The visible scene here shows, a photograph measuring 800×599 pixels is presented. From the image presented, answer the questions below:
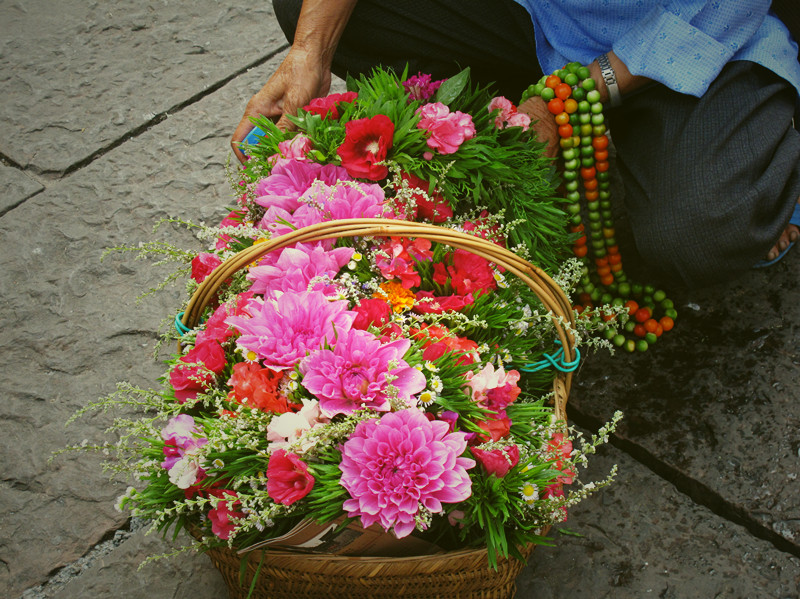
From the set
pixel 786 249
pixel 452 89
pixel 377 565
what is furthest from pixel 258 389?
pixel 786 249

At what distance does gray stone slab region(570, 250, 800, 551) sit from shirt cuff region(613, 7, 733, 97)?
60cm

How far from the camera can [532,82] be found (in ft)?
6.19

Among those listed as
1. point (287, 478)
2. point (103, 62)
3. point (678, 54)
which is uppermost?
point (678, 54)

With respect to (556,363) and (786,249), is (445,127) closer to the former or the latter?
(556,363)

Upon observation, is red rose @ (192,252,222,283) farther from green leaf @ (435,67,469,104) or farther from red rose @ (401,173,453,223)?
green leaf @ (435,67,469,104)

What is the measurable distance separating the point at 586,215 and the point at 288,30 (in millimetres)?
1034

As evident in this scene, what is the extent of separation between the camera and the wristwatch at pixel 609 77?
152cm

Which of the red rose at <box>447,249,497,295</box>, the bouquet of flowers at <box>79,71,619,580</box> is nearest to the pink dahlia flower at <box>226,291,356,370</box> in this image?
the bouquet of flowers at <box>79,71,619,580</box>

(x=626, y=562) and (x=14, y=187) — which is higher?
(x=626, y=562)

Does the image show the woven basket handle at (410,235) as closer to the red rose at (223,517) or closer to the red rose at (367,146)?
the red rose at (367,146)

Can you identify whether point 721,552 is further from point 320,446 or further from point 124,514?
point 124,514

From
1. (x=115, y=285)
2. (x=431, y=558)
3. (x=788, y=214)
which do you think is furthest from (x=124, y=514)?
(x=788, y=214)

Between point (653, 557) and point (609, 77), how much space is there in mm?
1068

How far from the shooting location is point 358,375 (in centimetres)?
103
